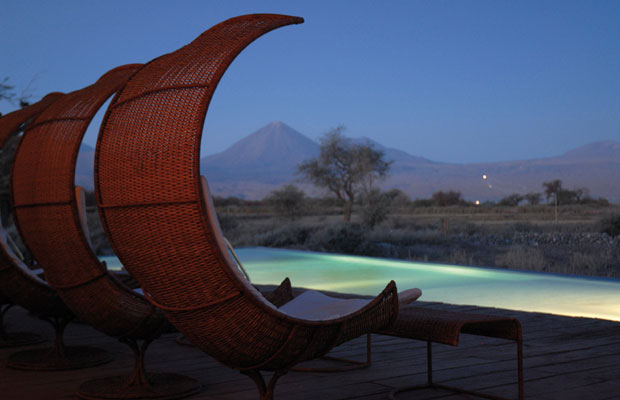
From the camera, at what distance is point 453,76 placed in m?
32.0

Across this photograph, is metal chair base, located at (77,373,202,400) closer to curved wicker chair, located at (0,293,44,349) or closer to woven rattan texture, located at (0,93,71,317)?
woven rattan texture, located at (0,93,71,317)

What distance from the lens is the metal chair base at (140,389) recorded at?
2.83 metres

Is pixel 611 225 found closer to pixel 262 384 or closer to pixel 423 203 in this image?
pixel 262 384

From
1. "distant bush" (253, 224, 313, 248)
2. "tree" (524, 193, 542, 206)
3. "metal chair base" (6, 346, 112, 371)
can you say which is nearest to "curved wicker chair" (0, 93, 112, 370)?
"metal chair base" (6, 346, 112, 371)

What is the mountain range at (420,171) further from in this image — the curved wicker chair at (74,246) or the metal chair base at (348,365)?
the metal chair base at (348,365)

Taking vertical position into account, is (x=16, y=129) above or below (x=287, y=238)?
above

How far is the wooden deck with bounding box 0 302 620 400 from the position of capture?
2.95 metres

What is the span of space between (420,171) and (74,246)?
1895 inches

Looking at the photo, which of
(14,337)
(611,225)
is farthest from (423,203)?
(14,337)

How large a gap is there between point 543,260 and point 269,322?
10855mm

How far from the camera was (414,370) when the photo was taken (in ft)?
11.1

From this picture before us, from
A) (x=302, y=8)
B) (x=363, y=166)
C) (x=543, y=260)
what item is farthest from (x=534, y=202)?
(x=543, y=260)

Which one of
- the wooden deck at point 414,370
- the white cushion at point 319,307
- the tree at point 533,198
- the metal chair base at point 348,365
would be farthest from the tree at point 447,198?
the white cushion at point 319,307

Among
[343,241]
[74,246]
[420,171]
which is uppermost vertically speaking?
[420,171]
